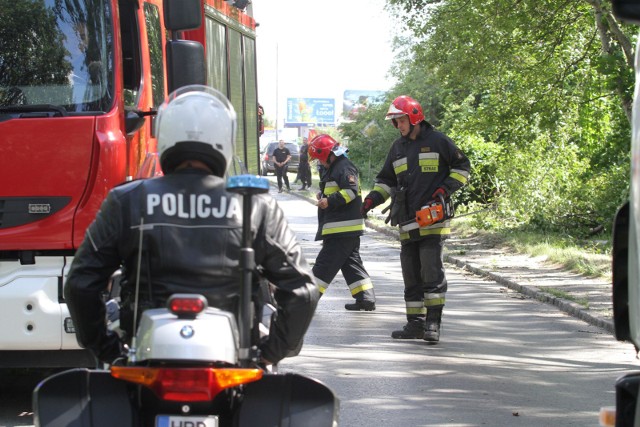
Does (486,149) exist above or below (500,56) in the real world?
below

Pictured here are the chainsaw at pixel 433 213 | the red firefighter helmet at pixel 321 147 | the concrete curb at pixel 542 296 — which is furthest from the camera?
the concrete curb at pixel 542 296

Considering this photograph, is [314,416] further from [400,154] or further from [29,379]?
[400,154]

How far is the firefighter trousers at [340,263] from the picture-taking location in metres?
11.2

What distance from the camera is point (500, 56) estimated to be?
763 inches

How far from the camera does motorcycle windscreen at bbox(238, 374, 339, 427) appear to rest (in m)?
3.79

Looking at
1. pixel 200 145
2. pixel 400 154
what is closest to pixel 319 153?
pixel 400 154

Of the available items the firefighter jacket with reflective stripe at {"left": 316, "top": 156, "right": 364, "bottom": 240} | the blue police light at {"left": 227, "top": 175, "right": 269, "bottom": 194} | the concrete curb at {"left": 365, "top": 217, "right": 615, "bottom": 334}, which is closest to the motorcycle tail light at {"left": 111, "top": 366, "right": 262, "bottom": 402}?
the blue police light at {"left": 227, "top": 175, "right": 269, "bottom": 194}

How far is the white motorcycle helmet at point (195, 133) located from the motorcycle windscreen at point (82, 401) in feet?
2.69

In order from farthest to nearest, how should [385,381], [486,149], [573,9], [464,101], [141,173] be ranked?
[464,101] → [486,149] → [573,9] → [385,381] → [141,173]

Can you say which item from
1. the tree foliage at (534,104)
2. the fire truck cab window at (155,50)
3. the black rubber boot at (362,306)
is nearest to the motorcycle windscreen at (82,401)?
the fire truck cab window at (155,50)

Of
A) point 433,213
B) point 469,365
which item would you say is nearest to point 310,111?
point 433,213

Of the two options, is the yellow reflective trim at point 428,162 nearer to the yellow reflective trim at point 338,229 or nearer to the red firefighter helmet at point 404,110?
the red firefighter helmet at point 404,110

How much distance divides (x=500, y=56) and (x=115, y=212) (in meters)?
16.2

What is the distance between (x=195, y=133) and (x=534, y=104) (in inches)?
618
